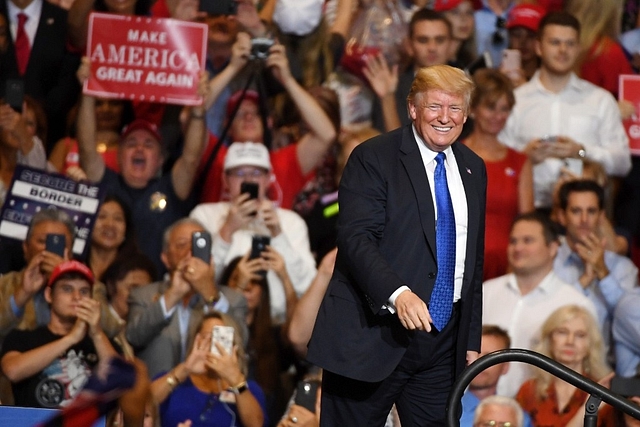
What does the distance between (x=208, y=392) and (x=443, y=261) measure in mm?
2258

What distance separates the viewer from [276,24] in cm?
718

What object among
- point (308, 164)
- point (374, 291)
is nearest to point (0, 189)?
point (308, 164)

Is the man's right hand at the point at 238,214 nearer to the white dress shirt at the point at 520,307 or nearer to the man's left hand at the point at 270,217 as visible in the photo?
the man's left hand at the point at 270,217

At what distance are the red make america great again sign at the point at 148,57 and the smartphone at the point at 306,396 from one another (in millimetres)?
1912

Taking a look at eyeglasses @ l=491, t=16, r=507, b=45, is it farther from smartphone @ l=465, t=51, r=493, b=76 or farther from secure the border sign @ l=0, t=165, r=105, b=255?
secure the border sign @ l=0, t=165, r=105, b=255

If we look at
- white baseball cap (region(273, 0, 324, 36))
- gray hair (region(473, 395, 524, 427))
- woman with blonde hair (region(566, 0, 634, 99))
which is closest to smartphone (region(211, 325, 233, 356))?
gray hair (region(473, 395, 524, 427))

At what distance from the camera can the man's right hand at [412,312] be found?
3.47 meters

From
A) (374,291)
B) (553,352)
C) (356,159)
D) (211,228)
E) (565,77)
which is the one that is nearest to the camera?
(374,291)

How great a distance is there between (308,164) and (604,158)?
1.68m

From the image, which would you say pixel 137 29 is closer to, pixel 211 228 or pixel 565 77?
pixel 211 228

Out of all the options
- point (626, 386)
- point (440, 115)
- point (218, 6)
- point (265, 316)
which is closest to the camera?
point (440, 115)

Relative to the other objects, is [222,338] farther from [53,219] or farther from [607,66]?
[607,66]

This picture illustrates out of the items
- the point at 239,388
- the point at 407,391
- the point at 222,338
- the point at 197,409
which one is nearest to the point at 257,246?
the point at 222,338

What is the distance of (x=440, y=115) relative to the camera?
3777 millimetres
